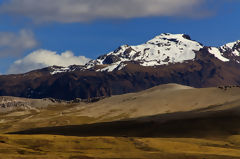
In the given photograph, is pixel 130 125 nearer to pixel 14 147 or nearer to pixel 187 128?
pixel 187 128

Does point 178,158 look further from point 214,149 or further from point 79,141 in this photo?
point 79,141

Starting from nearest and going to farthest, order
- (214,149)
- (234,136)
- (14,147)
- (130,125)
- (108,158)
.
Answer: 1. (108,158)
2. (14,147)
3. (214,149)
4. (234,136)
5. (130,125)

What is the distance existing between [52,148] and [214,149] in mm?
37082

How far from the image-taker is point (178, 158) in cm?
9738

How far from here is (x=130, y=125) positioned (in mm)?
194000

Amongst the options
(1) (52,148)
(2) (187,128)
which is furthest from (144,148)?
(2) (187,128)

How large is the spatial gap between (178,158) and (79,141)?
32913 millimetres

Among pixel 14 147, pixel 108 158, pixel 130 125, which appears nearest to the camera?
pixel 108 158

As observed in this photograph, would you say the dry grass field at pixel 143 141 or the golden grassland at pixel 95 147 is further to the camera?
the golden grassland at pixel 95 147

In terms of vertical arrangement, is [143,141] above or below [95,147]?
above

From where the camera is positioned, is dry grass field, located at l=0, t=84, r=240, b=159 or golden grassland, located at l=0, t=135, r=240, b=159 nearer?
dry grass field, located at l=0, t=84, r=240, b=159

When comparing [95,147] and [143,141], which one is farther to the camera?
[143,141]

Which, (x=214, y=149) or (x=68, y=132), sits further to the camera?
(x=68, y=132)

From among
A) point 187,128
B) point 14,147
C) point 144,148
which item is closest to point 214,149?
point 144,148
